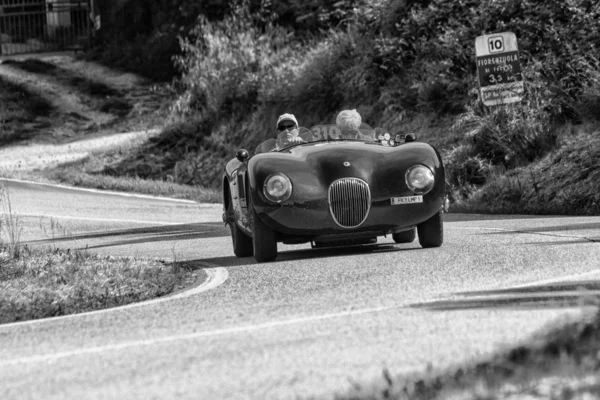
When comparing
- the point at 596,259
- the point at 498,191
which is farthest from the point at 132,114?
the point at 596,259

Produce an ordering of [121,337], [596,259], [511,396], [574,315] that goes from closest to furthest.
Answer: [511,396]
[574,315]
[121,337]
[596,259]

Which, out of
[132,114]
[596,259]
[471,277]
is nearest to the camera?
[471,277]

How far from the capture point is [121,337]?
23.7 ft

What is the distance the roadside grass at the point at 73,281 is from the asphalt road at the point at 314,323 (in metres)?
0.47

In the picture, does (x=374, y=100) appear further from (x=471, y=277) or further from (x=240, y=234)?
(x=471, y=277)

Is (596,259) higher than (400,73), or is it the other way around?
(400,73)

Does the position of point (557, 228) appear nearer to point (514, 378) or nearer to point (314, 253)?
point (314, 253)

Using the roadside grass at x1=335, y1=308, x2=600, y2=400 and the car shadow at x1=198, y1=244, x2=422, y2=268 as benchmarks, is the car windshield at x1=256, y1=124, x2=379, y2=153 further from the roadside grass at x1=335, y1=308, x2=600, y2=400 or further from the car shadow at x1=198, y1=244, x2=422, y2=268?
the roadside grass at x1=335, y1=308, x2=600, y2=400

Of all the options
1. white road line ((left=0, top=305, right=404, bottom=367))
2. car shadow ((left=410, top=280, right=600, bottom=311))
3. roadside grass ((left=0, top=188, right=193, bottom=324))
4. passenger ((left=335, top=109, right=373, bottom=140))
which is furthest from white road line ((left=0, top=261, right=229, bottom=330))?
car shadow ((left=410, top=280, right=600, bottom=311))

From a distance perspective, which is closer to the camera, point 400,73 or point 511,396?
point 511,396

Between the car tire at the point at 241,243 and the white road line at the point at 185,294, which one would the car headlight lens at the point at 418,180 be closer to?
the white road line at the point at 185,294

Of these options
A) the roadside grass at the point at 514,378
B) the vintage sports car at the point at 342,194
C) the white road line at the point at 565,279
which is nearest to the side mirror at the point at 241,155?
the vintage sports car at the point at 342,194

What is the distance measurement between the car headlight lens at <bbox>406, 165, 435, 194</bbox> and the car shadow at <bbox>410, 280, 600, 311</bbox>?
10.5 ft

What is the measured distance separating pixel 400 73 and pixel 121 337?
Answer: 1916 centimetres
